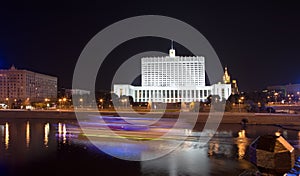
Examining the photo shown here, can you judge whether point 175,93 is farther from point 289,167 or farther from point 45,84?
point 289,167

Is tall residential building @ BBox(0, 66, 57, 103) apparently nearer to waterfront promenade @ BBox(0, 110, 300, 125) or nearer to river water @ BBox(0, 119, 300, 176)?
waterfront promenade @ BBox(0, 110, 300, 125)

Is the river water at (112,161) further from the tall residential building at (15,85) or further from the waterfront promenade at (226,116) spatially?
the tall residential building at (15,85)

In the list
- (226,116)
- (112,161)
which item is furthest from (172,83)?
(112,161)

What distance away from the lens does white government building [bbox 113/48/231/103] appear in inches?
3748

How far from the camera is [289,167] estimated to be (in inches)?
114

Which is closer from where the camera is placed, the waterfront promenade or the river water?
the river water

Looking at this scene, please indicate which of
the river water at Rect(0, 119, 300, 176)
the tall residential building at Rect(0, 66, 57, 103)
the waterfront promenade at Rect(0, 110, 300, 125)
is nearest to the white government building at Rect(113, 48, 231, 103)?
the tall residential building at Rect(0, 66, 57, 103)

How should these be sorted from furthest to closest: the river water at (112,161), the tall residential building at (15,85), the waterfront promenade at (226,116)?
the tall residential building at (15,85) → the waterfront promenade at (226,116) → the river water at (112,161)

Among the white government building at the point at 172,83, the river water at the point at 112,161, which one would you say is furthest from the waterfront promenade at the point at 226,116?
the white government building at the point at 172,83

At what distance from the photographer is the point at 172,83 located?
3917 inches

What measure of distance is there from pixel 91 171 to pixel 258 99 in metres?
68.1

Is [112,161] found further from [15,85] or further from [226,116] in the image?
[15,85]

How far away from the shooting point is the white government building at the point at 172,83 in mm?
95188

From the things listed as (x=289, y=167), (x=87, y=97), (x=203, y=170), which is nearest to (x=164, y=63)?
(x=87, y=97)
